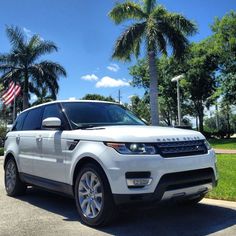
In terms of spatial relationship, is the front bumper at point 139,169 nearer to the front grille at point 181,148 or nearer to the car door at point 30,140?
the front grille at point 181,148

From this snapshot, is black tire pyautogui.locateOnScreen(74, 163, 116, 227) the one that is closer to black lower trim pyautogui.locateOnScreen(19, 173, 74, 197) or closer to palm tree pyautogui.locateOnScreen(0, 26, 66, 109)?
black lower trim pyautogui.locateOnScreen(19, 173, 74, 197)

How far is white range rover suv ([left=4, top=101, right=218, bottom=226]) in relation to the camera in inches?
214

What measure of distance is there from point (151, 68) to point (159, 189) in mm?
18758

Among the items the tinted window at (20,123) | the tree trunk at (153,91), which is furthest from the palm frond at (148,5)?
the tinted window at (20,123)

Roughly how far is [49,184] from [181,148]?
2.50 m

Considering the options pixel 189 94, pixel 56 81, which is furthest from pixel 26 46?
pixel 189 94

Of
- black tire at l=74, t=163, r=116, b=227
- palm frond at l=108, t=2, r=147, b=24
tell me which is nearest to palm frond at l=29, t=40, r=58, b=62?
palm frond at l=108, t=2, r=147, b=24

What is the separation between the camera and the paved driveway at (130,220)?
5707 millimetres

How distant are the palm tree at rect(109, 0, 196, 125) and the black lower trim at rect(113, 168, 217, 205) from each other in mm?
17792

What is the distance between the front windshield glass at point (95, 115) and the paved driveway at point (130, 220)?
152 cm

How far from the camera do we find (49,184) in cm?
704

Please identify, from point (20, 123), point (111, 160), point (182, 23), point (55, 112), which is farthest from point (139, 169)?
point (182, 23)

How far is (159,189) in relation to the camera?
5445mm

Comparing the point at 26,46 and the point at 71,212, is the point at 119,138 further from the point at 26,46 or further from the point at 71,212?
the point at 26,46
